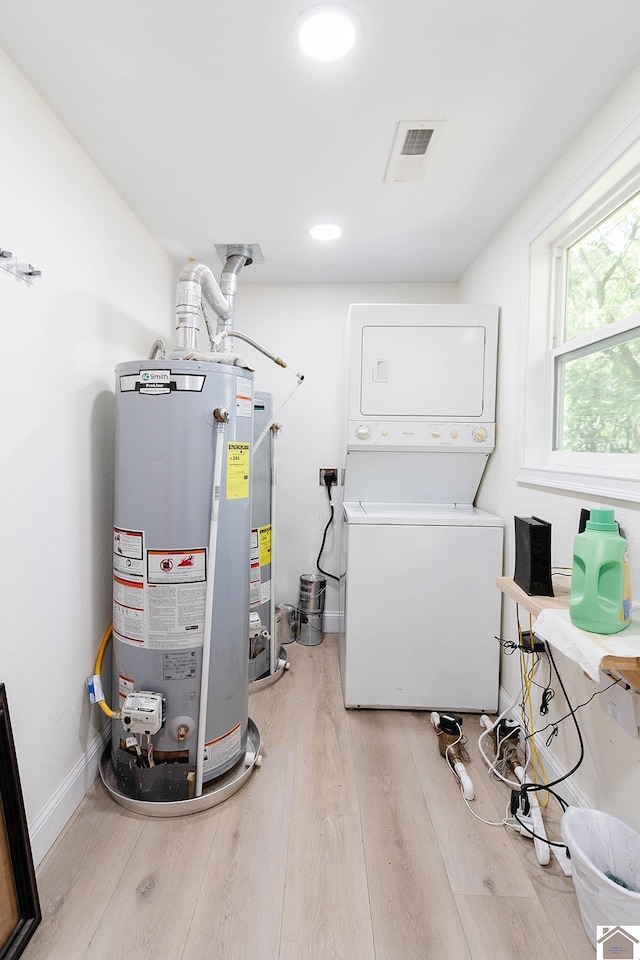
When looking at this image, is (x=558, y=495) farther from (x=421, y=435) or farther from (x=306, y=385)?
(x=306, y=385)

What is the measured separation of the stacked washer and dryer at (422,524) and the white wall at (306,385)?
1.85 feet

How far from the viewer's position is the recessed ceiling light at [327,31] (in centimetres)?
104

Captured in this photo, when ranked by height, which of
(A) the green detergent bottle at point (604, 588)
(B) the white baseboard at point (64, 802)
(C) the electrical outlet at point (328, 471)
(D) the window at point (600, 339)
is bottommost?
(B) the white baseboard at point (64, 802)

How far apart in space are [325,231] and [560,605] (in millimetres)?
1893

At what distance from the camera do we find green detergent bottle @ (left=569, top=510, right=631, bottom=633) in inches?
39.9

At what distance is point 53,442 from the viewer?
1377mm

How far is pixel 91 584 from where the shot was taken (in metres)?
1.61

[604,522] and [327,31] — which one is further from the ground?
[327,31]

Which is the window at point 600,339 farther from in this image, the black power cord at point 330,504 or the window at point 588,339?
the black power cord at point 330,504

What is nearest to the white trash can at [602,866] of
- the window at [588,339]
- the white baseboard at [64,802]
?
the window at [588,339]

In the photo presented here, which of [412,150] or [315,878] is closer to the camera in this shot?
[315,878]

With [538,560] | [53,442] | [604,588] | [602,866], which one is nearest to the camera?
[604,588]

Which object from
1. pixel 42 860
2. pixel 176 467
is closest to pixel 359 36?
pixel 176 467

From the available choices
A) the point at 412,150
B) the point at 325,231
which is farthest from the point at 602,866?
the point at 325,231
